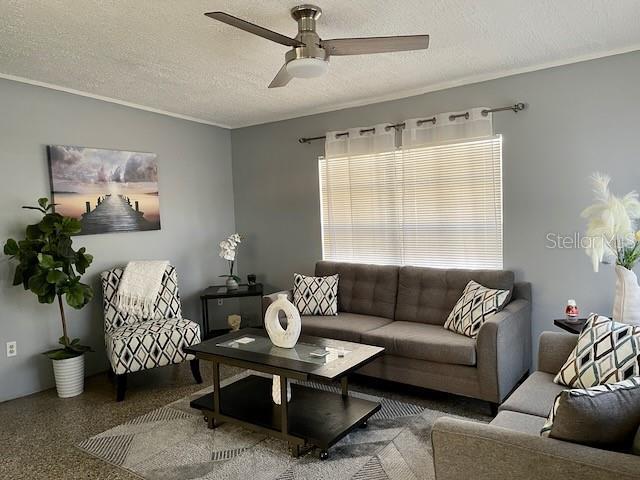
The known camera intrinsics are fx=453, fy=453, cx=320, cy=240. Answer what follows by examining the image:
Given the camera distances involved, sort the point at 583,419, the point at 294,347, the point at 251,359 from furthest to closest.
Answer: the point at 294,347
the point at 251,359
the point at 583,419

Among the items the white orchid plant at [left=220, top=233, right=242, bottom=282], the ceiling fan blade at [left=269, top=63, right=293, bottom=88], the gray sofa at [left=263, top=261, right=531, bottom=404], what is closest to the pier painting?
the white orchid plant at [left=220, top=233, right=242, bottom=282]

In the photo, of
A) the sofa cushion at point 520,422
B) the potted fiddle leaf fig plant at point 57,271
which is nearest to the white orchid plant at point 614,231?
the sofa cushion at point 520,422

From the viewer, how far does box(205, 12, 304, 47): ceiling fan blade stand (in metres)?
1.90

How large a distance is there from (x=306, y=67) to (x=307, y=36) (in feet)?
0.58

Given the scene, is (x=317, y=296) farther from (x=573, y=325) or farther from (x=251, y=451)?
(x=573, y=325)

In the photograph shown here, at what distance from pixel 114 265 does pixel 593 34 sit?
4168 mm

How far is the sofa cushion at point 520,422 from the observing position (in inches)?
75.9

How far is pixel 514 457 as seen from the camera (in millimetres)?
1472

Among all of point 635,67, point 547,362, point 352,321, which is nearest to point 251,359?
point 352,321

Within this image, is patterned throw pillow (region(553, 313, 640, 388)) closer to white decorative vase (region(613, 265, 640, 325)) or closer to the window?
white decorative vase (region(613, 265, 640, 325))

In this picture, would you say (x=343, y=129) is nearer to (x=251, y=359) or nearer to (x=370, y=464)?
(x=251, y=359)

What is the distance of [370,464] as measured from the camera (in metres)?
2.48

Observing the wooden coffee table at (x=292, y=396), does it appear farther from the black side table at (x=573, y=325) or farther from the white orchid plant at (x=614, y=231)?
the white orchid plant at (x=614, y=231)

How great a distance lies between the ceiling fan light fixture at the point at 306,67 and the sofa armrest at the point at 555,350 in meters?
2.02
